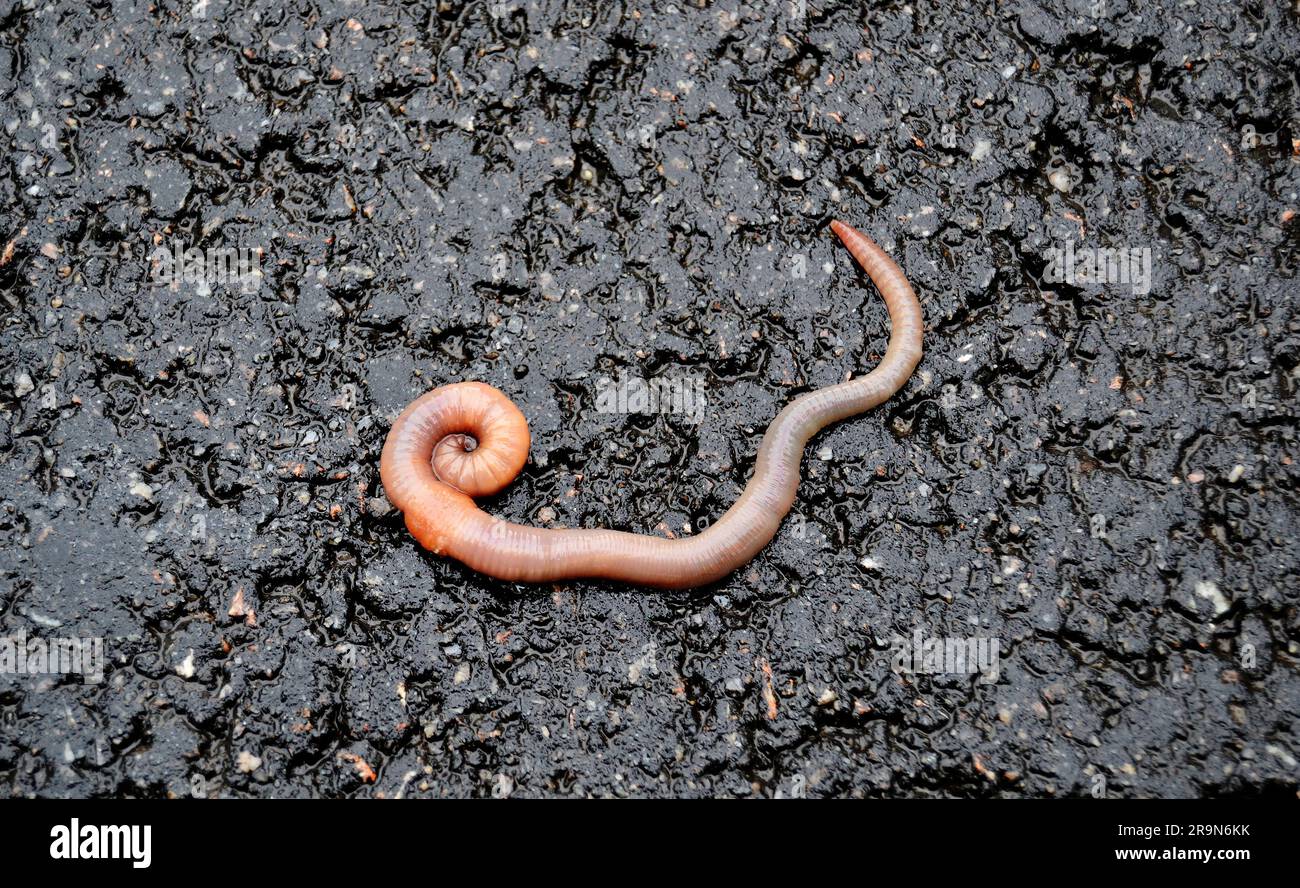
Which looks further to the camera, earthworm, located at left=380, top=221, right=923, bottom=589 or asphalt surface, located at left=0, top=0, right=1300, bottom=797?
earthworm, located at left=380, top=221, right=923, bottom=589

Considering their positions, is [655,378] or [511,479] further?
Result: [655,378]

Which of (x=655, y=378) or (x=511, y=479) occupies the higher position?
(x=655, y=378)

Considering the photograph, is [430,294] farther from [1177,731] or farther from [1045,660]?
[1177,731]

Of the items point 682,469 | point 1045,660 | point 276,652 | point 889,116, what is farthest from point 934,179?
point 276,652

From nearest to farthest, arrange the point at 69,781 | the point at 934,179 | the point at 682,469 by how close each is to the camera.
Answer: the point at 69,781
the point at 682,469
the point at 934,179
